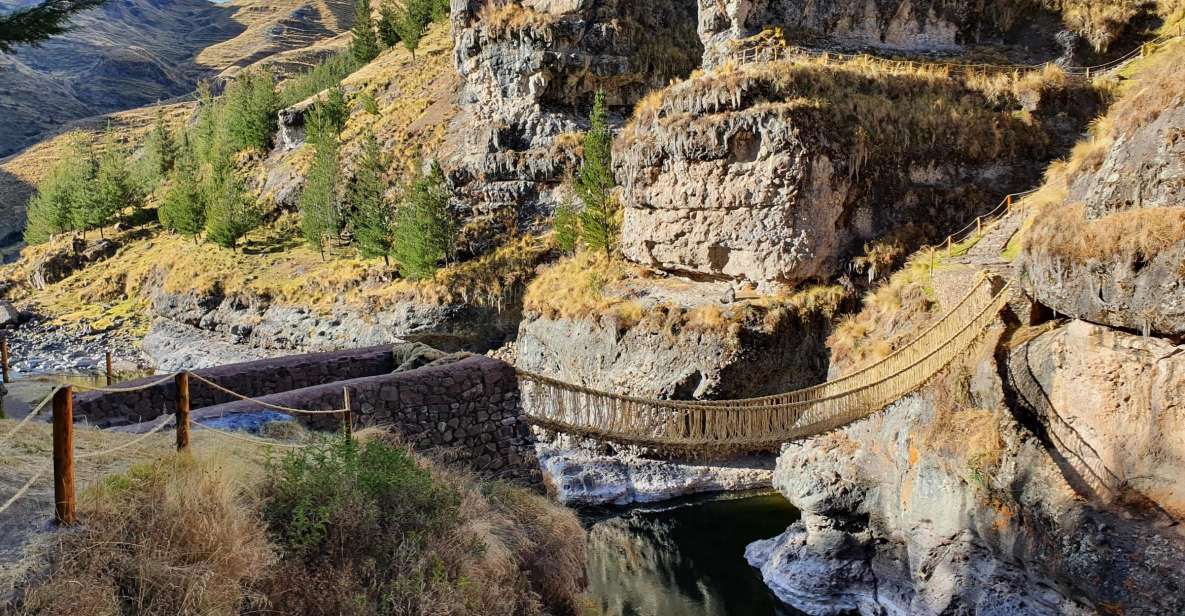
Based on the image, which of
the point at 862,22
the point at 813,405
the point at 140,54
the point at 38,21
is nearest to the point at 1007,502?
the point at 813,405

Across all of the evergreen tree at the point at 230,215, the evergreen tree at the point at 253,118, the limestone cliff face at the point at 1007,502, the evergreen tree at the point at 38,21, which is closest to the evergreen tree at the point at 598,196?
the limestone cliff face at the point at 1007,502

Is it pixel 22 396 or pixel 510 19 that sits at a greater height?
pixel 510 19

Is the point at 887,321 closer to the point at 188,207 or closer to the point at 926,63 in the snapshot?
the point at 926,63

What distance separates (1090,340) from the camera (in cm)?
956

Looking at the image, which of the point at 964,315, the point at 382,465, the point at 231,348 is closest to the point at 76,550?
the point at 382,465

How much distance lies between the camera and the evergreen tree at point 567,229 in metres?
24.3

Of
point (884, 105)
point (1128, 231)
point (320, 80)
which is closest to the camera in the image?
point (1128, 231)

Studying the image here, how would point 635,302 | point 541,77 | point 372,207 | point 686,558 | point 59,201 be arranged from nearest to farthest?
point 686,558, point 635,302, point 372,207, point 541,77, point 59,201

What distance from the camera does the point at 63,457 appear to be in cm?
411

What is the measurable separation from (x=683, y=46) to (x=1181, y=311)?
25.4m

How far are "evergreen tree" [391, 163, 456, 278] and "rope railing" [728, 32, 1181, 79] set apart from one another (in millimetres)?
10776

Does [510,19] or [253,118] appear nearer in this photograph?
[510,19]

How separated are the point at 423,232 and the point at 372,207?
438cm

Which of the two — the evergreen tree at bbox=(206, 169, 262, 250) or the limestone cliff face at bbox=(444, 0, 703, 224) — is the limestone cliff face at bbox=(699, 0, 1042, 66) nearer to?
the limestone cliff face at bbox=(444, 0, 703, 224)
